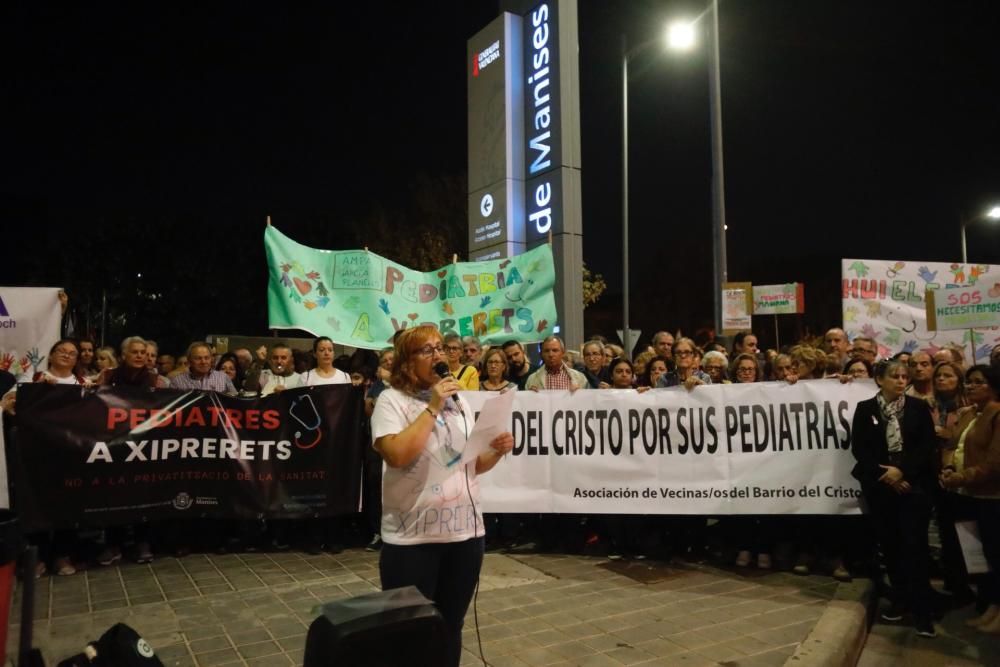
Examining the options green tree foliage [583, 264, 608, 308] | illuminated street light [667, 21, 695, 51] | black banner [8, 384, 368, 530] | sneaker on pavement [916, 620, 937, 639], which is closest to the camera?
sneaker on pavement [916, 620, 937, 639]

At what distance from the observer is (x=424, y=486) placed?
9.18 ft

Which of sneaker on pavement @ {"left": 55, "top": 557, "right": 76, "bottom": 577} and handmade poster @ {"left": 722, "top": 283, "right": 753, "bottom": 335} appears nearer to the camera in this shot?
sneaker on pavement @ {"left": 55, "top": 557, "right": 76, "bottom": 577}

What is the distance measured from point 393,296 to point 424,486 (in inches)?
205

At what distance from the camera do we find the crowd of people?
15.4 ft

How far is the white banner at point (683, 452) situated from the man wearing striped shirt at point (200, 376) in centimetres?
247

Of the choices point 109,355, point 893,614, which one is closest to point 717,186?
point 893,614

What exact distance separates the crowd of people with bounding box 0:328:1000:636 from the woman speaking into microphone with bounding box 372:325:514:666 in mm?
17

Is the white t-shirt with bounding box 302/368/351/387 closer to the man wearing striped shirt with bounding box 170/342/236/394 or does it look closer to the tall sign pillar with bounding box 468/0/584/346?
the man wearing striped shirt with bounding box 170/342/236/394

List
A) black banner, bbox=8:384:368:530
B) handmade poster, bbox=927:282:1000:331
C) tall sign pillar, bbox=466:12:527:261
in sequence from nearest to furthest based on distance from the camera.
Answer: black banner, bbox=8:384:368:530 → handmade poster, bbox=927:282:1000:331 → tall sign pillar, bbox=466:12:527:261

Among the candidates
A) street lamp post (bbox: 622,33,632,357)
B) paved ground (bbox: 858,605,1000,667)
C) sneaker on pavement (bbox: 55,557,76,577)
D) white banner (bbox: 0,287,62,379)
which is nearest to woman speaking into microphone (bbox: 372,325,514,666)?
paved ground (bbox: 858,605,1000,667)

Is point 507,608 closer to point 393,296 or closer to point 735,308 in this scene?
point 393,296

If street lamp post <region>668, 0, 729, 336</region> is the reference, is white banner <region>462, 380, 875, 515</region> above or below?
below

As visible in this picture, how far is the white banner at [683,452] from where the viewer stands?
5980 mm

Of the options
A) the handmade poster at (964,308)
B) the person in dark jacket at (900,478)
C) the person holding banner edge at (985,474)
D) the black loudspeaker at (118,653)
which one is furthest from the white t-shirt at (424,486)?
the handmade poster at (964,308)
